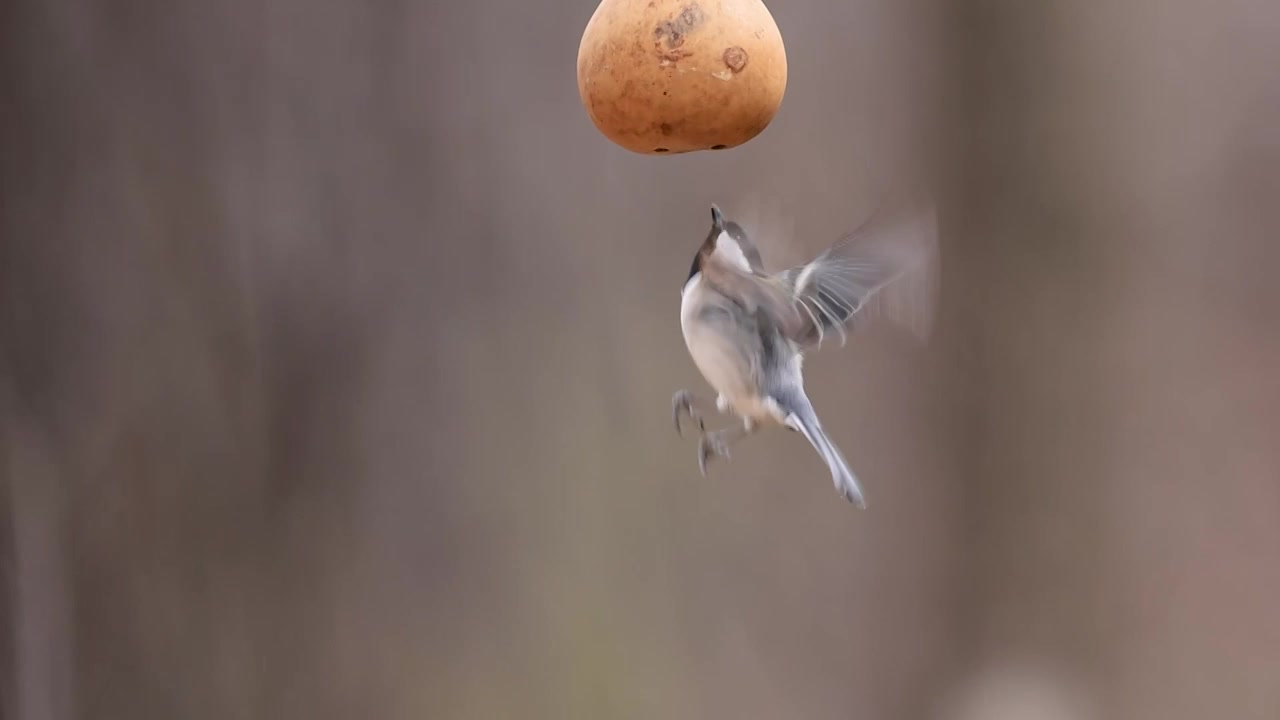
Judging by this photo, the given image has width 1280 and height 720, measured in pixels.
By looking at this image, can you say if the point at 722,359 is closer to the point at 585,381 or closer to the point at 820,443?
the point at 820,443

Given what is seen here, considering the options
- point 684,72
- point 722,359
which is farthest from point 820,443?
point 684,72

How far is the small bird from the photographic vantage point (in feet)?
2.67

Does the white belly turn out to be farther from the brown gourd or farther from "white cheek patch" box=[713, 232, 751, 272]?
the brown gourd

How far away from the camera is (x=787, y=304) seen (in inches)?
33.5

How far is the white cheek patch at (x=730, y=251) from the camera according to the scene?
2.63 feet

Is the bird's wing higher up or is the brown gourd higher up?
the brown gourd

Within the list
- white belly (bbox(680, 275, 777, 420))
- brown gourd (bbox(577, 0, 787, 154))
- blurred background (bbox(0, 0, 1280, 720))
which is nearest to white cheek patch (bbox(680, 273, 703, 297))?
white belly (bbox(680, 275, 777, 420))

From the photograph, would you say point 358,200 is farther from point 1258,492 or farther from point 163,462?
point 1258,492

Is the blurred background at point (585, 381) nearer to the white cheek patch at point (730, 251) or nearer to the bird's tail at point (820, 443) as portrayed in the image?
the bird's tail at point (820, 443)

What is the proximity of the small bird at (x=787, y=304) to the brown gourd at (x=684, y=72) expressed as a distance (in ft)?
0.23

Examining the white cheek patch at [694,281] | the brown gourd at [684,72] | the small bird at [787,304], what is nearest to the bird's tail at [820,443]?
the small bird at [787,304]

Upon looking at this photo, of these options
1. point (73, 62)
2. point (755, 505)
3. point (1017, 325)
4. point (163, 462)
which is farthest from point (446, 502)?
point (1017, 325)

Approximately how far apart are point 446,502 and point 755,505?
1.51 feet

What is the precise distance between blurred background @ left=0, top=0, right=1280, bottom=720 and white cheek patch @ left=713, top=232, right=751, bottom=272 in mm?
341
